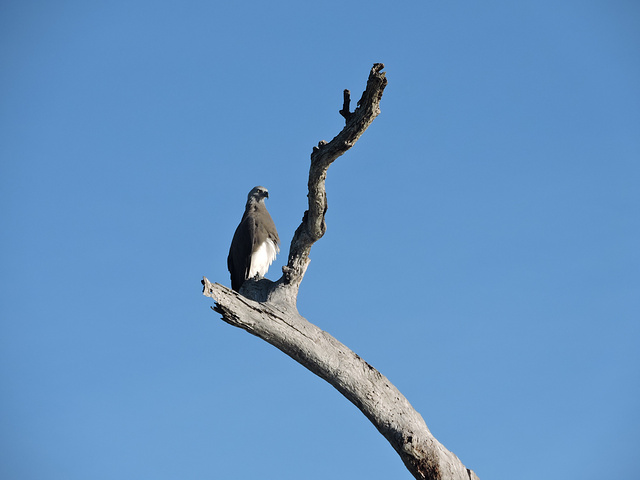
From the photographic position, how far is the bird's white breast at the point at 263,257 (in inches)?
328

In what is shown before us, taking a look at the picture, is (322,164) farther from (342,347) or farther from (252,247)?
(252,247)

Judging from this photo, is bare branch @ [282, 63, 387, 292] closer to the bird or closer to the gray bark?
the gray bark

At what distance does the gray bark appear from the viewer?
514 centimetres

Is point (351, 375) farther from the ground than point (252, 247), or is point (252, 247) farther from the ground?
point (252, 247)

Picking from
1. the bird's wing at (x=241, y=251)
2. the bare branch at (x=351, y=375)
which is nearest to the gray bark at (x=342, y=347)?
the bare branch at (x=351, y=375)

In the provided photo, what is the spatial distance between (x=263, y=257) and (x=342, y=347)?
3105 mm

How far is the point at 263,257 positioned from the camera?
27.7ft

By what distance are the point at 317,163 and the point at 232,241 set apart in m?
3.56

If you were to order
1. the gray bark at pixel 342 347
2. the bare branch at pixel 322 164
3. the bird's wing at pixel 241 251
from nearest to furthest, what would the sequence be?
1. the bare branch at pixel 322 164
2. the gray bark at pixel 342 347
3. the bird's wing at pixel 241 251

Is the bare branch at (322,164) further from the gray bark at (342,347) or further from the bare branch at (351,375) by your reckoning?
the bare branch at (351,375)

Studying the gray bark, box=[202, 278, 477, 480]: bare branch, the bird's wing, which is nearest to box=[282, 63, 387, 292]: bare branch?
the gray bark

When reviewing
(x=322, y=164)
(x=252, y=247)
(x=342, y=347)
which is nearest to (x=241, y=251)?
(x=252, y=247)

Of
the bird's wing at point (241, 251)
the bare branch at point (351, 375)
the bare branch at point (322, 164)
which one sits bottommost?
the bare branch at point (351, 375)

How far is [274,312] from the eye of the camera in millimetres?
5625
